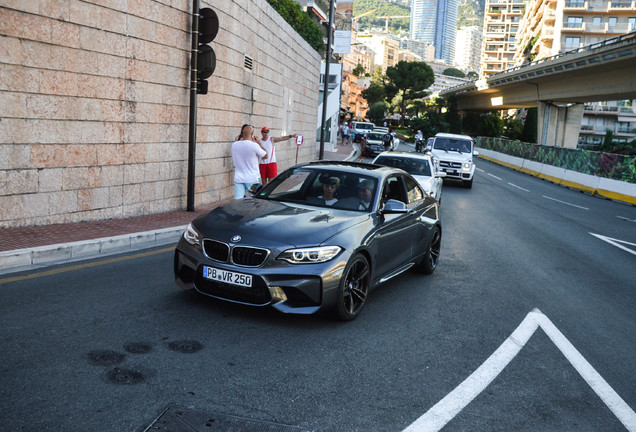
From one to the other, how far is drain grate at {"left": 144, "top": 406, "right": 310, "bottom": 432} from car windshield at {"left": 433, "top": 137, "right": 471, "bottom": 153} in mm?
20115

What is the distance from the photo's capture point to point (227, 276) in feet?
16.4

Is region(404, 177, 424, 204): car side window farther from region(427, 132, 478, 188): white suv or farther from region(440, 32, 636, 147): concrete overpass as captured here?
region(440, 32, 636, 147): concrete overpass

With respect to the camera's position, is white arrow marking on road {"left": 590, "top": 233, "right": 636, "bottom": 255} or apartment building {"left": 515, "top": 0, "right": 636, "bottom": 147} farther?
apartment building {"left": 515, "top": 0, "right": 636, "bottom": 147}

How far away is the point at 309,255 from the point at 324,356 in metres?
0.90

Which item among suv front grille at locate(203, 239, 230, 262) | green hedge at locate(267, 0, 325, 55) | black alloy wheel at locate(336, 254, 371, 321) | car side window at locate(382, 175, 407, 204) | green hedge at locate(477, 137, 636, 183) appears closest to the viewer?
suv front grille at locate(203, 239, 230, 262)

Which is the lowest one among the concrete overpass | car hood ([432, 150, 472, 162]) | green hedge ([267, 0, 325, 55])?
car hood ([432, 150, 472, 162])

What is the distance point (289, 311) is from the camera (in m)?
4.98

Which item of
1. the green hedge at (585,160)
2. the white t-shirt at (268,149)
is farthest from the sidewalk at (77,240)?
the green hedge at (585,160)

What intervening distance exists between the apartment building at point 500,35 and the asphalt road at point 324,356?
569 feet

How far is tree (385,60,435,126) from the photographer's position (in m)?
106

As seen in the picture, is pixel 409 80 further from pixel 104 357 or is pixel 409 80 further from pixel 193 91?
pixel 104 357

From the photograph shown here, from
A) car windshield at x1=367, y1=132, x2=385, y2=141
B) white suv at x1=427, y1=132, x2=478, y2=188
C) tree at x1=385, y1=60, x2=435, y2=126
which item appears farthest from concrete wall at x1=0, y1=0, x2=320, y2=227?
tree at x1=385, y1=60, x2=435, y2=126

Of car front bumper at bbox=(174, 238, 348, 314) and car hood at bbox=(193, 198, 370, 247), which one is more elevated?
car hood at bbox=(193, 198, 370, 247)

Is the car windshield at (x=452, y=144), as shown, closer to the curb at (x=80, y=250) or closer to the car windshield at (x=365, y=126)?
the curb at (x=80, y=250)
